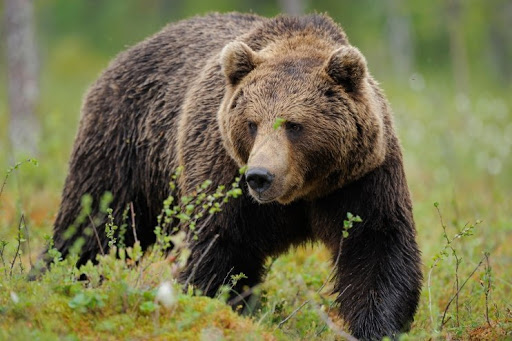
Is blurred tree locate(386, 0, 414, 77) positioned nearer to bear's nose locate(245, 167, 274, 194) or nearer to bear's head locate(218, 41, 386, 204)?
bear's head locate(218, 41, 386, 204)

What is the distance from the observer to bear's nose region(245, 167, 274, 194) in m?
4.68

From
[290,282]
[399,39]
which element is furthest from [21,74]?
[399,39]

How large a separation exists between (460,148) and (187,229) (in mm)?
8974

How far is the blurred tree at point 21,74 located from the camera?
12047mm

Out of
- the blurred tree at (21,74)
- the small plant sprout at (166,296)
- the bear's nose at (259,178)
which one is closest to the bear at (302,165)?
the bear's nose at (259,178)

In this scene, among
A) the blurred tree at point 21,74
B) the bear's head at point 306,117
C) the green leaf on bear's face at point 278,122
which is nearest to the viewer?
the green leaf on bear's face at point 278,122

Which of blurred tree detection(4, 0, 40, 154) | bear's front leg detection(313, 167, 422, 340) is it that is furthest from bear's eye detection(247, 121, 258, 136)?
blurred tree detection(4, 0, 40, 154)

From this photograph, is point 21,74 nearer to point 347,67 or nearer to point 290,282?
point 290,282

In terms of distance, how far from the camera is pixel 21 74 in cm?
1221

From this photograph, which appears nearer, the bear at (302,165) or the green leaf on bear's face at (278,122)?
the green leaf on bear's face at (278,122)

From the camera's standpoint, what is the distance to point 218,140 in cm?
580

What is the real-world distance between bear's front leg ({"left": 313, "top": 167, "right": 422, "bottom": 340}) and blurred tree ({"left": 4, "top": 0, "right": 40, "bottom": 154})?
7.40 metres

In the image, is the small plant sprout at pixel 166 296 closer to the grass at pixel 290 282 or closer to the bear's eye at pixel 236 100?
the grass at pixel 290 282

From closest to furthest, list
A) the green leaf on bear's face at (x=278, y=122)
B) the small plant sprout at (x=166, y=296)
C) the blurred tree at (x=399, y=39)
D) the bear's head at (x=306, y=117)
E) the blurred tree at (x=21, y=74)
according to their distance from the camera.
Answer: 1. the small plant sprout at (x=166, y=296)
2. the green leaf on bear's face at (x=278, y=122)
3. the bear's head at (x=306, y=117)
4. the blurred tree at (x=21, y=74)
5. the blurred tree at (x=399, y=39)
